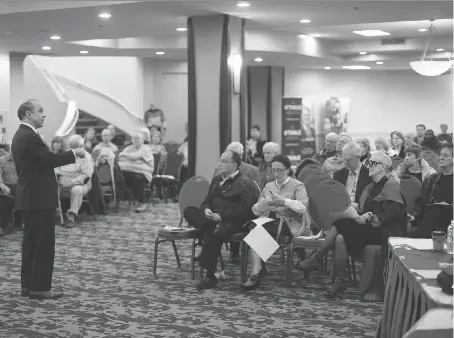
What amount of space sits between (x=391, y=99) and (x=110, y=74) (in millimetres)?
8732

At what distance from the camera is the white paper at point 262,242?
7016mm

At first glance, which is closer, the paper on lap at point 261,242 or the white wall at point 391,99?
the paper on lap at point 261,242

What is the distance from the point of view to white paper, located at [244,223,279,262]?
7016 mm

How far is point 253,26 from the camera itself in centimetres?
1322

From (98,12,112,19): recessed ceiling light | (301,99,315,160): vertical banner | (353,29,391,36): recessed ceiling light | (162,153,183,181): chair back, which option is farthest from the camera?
(301,99,315,160): vertical banner

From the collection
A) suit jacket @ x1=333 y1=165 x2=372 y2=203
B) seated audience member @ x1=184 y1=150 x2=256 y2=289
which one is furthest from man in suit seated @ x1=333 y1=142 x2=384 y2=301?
seated audience member @ x1=184 y1=150 x2=256 y2=289

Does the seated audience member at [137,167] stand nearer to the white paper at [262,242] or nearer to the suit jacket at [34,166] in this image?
the white paper at [262,242]

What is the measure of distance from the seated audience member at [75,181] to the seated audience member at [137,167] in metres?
1.64

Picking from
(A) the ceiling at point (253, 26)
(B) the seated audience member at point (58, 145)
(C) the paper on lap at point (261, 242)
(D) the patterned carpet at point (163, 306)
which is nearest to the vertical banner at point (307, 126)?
(A) the ceiling at point (253, 26)

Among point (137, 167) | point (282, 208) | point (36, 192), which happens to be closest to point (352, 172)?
point (282, 208)

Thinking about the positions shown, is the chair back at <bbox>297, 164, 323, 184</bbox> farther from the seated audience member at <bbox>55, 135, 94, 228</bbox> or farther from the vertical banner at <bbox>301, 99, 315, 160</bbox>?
the vertical banner at <bbox>301, 99, 315, 160</bbox>

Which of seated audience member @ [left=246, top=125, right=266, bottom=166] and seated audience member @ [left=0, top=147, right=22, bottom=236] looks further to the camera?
seated audience member @ [left=246, top=125, right=266, bottom=166]

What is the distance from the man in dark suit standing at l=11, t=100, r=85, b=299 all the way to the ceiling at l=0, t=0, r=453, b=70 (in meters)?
4.40

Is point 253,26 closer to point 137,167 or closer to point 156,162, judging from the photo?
point 137,167
